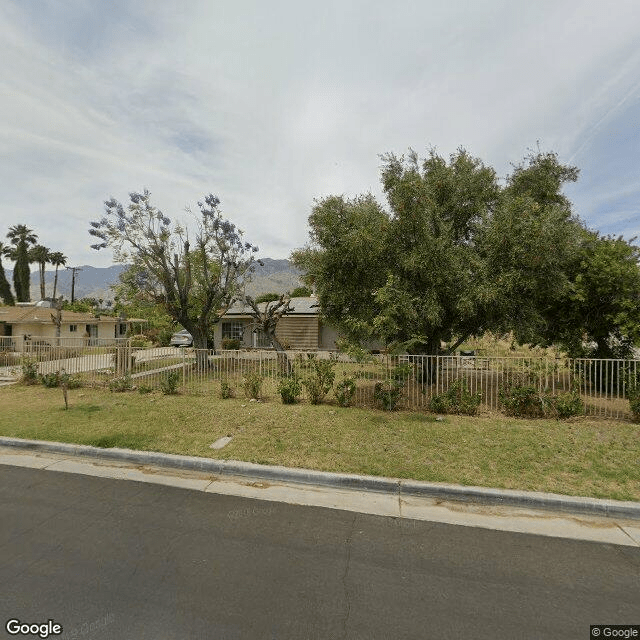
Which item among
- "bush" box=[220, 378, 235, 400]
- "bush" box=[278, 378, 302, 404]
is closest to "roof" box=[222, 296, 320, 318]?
"bush" box=[220, 378, 235, 400]

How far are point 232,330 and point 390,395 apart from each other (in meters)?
19.9

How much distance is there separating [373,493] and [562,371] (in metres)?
6.54

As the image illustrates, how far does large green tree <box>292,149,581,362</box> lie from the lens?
9.56 metres

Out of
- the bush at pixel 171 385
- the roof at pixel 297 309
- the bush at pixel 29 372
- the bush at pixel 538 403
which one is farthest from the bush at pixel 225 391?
the roof at pixel 297 309

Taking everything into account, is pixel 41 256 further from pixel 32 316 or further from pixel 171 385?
pixel 171 385

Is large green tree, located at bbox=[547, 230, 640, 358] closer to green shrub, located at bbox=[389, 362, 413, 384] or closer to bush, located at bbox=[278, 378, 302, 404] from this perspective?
green shrub, located at bbox=[389, 362, 413, 384]

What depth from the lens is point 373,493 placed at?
5.20 metres

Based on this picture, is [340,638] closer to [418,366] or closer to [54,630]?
[54,630]

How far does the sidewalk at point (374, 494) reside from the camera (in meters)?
4.40

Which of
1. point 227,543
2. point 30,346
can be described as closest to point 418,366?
point 227,543

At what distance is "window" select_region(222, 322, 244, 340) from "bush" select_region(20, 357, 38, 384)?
14692 millimetres

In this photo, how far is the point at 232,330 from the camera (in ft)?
88.3

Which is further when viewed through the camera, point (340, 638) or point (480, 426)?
point (480, 426)

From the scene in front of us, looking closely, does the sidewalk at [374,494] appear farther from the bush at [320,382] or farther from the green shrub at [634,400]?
the green shrub at [634,400]
